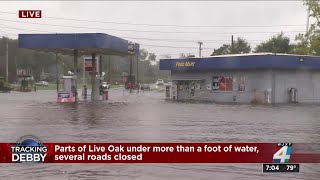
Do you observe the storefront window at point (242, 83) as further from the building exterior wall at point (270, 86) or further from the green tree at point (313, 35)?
the green tree at point (313, 35)

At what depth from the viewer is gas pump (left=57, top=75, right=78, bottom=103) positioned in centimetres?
3670

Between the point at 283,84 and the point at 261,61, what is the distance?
315 centimetres

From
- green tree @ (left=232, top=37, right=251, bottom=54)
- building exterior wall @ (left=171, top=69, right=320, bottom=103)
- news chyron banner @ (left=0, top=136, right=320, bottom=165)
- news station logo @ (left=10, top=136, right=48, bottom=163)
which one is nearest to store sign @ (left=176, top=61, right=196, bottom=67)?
building exterior wall @ (left=171, top=69, right=320, bottom=103)

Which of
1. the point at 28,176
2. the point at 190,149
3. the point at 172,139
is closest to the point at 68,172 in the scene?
the point at 28,176

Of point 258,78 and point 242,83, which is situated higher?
point 258,78

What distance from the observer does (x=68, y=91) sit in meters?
37.1

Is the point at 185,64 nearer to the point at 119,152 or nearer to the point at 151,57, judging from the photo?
the point at 119,152

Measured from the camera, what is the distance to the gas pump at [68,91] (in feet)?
120

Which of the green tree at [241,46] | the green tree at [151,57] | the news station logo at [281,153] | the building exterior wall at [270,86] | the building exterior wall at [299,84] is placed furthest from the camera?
the green tree at [151,57]

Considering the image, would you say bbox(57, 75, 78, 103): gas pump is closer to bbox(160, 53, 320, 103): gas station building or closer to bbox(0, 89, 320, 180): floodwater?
bbox(160, 53, 320, 103): gas station building

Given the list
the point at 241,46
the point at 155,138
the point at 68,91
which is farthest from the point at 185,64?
the point at 241,46

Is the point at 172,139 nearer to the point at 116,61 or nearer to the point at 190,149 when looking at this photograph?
the point at 190,149

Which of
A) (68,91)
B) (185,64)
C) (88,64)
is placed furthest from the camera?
(185,64)

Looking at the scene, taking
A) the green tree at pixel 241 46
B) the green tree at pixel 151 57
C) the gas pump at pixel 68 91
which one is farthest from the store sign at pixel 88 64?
the green tree at pixel 151 57
